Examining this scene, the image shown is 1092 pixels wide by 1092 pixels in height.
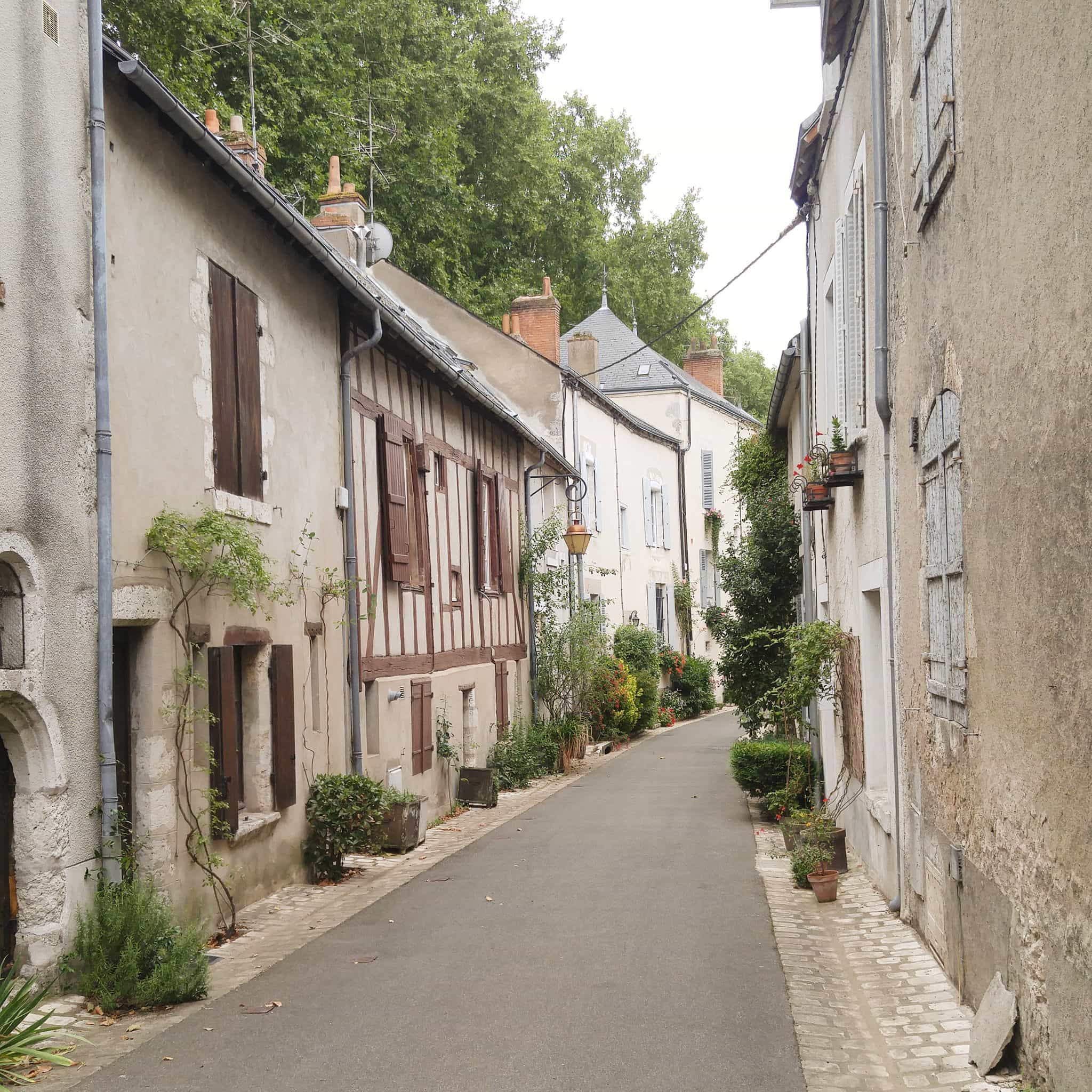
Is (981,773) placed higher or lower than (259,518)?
lower

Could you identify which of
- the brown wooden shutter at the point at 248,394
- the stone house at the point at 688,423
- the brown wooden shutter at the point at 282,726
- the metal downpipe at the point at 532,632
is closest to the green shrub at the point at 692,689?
the stone house at the point at 688,423

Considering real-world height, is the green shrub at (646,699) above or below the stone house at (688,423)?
below

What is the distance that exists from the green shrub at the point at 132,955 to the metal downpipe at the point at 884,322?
4072mm

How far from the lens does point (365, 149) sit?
2205cm

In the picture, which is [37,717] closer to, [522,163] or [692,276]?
[522,163]

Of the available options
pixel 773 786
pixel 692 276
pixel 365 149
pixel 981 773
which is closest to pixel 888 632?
pixel 981 773

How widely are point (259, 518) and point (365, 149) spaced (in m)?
15.3

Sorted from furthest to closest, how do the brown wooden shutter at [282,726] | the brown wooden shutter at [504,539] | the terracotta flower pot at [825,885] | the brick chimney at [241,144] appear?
the brown wooden shutter at [504,539], the brick chimney at [241,144], the brown wooden shutter at [282,726], the terracotta flower pot at [825,885]

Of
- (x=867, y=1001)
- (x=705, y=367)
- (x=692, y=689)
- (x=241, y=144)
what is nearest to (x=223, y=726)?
(x=867, y=1001)

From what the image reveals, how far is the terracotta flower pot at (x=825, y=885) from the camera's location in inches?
319

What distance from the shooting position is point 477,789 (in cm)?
1391

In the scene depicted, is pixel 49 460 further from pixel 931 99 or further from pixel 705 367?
pixel 705 367

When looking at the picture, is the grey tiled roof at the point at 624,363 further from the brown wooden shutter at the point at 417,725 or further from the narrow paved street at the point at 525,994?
the narrow paved street at the point at 525,994

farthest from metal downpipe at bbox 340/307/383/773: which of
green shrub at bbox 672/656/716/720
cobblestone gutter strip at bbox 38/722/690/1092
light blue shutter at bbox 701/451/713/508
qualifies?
light blue shutter at bbox 701/451/713/508
